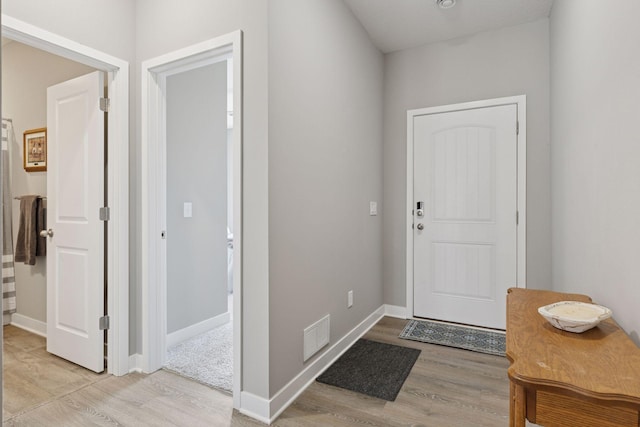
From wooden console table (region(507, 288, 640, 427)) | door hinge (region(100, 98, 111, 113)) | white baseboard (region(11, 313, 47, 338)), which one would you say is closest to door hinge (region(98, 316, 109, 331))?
white baseboard (region(11, 313, 47, 338))

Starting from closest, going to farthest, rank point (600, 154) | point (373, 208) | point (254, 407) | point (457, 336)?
point (600, 154)
point (254, 407)
point (457, 336)
point (373, 208)

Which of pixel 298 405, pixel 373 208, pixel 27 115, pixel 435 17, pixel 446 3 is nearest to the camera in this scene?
pixel 298 405

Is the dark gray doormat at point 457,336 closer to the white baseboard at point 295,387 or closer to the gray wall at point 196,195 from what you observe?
the white baseboard at point 295,387

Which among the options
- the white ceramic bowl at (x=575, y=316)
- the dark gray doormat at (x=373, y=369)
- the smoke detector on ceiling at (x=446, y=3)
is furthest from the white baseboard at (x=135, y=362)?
the smoke detector on ceiling at (x=446, y=3)

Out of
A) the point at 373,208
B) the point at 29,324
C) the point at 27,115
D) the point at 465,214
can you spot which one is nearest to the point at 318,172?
the point at 373,208

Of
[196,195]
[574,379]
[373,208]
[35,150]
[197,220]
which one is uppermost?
[35,150]

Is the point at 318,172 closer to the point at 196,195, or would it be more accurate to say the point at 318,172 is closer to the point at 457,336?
the point at 196,195

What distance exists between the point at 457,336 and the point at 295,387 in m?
1.67

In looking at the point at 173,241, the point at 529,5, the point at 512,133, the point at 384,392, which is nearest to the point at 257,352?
the point at 384,392

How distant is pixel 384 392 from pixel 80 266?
225 centimetres

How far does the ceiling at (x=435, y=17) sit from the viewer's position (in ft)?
9.19

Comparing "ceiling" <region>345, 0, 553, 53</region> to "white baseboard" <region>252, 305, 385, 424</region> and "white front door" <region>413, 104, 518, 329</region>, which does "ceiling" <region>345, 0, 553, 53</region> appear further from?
"white baseboard" <region>252, 305, 385, 424</region>

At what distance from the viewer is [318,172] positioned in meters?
2.42

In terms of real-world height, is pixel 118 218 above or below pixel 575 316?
above
